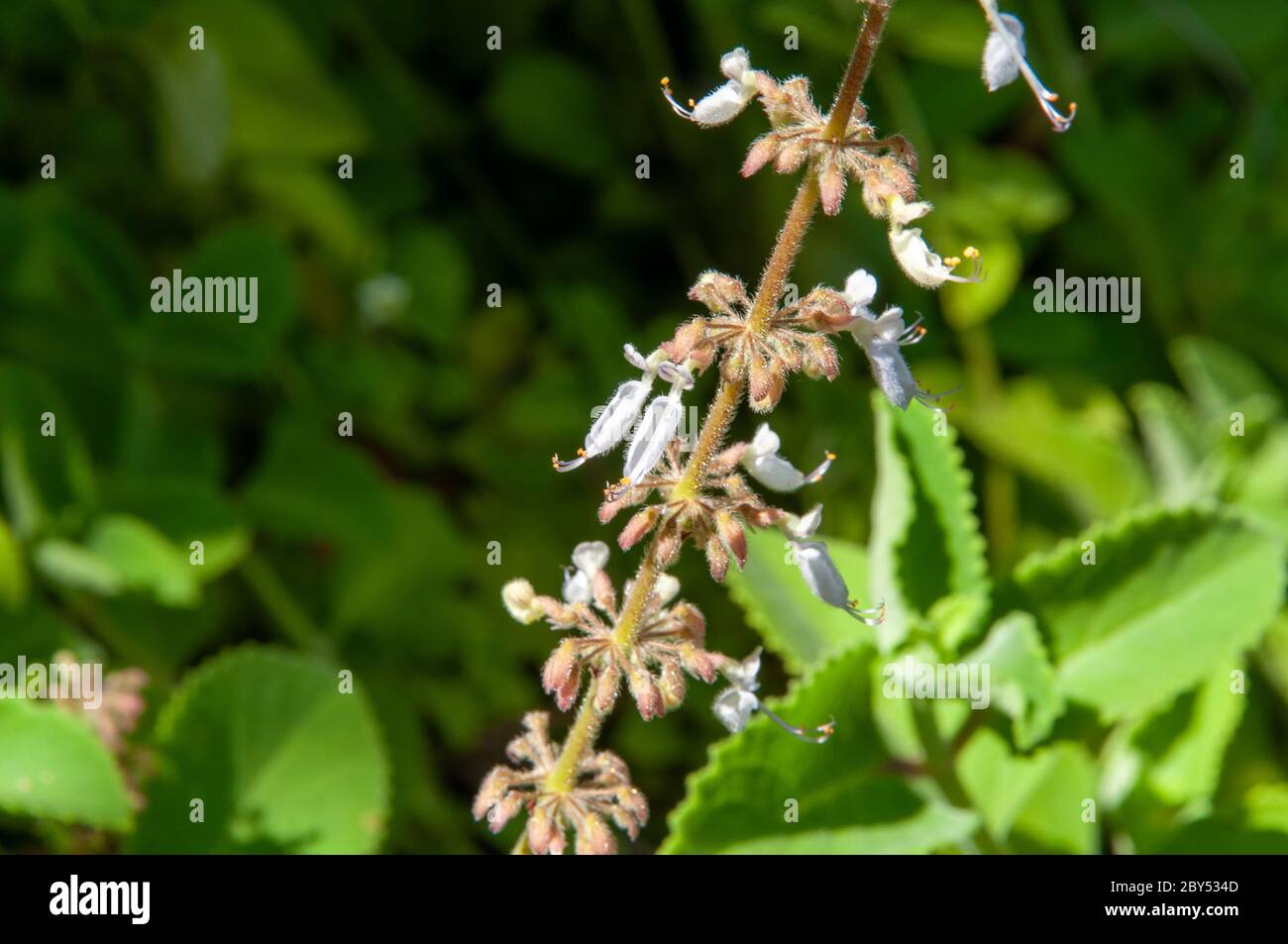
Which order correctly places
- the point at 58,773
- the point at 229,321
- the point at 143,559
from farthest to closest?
the point at 229,321, the point at 143,559, the point at 58,773

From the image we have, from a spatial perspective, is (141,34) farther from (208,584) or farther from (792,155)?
(792,155)

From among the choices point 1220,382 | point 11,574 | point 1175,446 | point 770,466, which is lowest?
point 770,466

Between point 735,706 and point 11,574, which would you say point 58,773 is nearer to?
point 11,574

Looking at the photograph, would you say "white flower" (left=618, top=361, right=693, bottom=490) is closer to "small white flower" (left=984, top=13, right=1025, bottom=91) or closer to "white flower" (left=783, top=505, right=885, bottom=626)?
"white flower" (left=783, top=505, right=885, bottom=626)

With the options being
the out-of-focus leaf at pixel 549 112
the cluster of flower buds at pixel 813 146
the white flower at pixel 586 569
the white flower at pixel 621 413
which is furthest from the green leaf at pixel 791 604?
the out-of-focus leaf at pixel 549 112

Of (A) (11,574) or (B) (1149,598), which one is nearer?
(B) (1149,598)

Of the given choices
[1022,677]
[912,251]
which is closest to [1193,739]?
[1022,677]

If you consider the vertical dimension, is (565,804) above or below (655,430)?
below

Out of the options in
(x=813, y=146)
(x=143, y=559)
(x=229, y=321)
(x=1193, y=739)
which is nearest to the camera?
(x=813, y=146)

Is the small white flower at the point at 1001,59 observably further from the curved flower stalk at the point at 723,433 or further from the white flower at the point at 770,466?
the white flower at the point at 770,466
